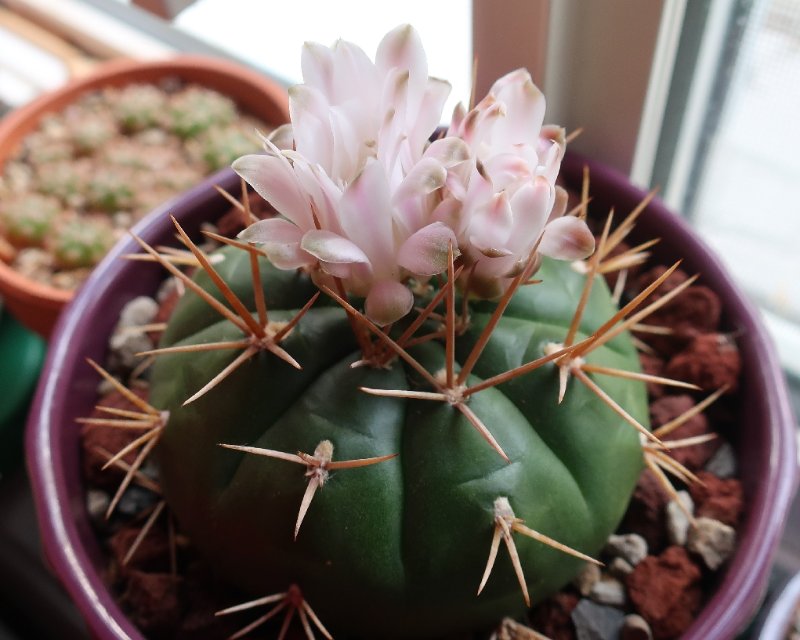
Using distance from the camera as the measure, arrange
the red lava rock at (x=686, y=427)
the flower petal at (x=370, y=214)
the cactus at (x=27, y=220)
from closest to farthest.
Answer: the flower petal at (x=370, y=214) → the red lava rock at (x=686, y=427) → the cactus at (x=27, y=220)

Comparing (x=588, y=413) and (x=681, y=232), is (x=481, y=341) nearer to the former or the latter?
(x=588, y=413)

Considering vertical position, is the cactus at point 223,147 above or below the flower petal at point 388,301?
below

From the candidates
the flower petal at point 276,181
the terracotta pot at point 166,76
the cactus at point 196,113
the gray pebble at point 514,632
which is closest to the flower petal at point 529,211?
the flower petal at point 276,181

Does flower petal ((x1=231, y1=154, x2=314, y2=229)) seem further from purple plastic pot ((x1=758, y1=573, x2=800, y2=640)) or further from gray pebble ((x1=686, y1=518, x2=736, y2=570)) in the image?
purple plastic pot ((x1=758, y1=573, x2=800, y2=640))

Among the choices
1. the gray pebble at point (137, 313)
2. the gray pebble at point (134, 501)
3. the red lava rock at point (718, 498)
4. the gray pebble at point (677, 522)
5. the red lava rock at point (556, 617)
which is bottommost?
the red lava rock at point (556, 617)

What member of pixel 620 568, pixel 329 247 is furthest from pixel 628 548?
pixel 329 247

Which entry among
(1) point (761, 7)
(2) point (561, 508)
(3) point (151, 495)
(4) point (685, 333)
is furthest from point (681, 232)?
(3) point (151, 495)

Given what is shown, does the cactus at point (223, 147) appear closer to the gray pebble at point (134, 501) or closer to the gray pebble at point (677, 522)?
the gray pebble at point (134, 501)

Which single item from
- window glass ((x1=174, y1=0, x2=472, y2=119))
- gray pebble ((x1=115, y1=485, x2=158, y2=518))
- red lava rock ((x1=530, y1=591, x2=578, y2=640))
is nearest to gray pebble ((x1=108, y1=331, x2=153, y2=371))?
gray pebble ((x1=115, y1=485, x2=158, y2=518))
